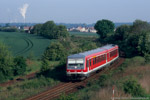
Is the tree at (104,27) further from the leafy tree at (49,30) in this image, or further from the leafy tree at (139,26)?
the leafy tree at (139,26)

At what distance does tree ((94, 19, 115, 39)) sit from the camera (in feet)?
233

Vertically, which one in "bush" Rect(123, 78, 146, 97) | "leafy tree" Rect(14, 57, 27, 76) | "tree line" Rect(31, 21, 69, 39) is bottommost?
"leafy tree" Rect(14, 57, 27, 76)

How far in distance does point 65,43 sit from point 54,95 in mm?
32918

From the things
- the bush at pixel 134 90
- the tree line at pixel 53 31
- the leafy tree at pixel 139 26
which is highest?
the leafy tree at pixel 139 26

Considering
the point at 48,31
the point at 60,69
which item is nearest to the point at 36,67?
the point at 60,69

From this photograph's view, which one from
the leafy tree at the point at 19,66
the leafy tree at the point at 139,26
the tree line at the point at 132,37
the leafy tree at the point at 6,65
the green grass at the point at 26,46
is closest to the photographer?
the leafy tree at the point at 6,65

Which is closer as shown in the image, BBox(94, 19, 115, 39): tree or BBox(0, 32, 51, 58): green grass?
BBox(0, 32, 51, 58): green grass

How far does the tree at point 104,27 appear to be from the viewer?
2802 inches

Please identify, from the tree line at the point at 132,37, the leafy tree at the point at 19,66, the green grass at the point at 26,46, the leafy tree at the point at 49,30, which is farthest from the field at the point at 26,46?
the tree line at the point at 132,37

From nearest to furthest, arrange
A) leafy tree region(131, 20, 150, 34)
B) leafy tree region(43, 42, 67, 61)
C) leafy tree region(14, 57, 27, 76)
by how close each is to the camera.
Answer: leafy tree region(14, 57, 27, 76), leafy tree region(43, 42, 67, 61), leafy tree region(131, 20, 150, 34)

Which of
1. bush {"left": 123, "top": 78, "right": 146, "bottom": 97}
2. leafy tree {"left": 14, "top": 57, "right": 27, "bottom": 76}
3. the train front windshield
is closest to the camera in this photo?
bush {"left": 123, "top": 78, "right": 146, "bottom": 97}

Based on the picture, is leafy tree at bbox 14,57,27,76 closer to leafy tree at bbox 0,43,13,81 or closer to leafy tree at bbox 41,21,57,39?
leafy tree at bbox 0,43,13,81

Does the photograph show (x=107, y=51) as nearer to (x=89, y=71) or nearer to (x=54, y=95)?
(x=89, y=71)

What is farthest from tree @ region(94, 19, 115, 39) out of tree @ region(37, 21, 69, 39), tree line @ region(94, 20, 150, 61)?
tree @ region(37, 21, 69, 39)
